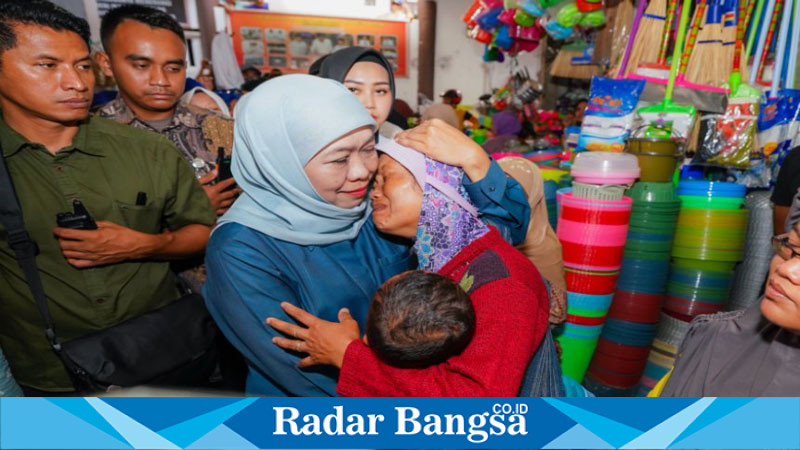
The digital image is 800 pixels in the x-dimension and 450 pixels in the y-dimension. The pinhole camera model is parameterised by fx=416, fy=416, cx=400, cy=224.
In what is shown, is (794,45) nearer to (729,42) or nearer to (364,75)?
(729,42)

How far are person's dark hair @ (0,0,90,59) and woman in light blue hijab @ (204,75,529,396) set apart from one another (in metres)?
0.66

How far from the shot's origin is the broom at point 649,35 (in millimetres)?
2555

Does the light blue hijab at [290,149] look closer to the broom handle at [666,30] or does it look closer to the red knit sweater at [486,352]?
the red knit sweater at [486,352]

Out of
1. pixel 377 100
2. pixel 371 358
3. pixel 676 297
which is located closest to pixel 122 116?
pixel 377 100

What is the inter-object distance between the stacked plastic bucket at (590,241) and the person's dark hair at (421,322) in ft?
4.47

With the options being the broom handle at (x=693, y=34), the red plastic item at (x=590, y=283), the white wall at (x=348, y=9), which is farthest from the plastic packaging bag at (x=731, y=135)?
the white wall at (x=348, y=9)

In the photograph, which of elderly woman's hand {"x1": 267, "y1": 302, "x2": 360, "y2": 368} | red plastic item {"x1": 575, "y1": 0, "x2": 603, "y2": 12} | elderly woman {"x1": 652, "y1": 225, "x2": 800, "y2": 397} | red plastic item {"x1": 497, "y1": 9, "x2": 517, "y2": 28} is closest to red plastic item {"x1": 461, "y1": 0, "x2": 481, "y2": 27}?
red plastic item {"x1": 497, "y1": 9, "x2": 517, "y2": 28}

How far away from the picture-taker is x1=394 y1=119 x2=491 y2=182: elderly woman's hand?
118 cm

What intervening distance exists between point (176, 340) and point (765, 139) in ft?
9.62

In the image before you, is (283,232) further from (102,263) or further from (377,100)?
(377,100)

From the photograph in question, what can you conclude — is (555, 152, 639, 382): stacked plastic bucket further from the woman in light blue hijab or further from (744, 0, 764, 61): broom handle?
(744, 0, 764, 61): broom handle

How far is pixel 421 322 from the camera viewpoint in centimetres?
94

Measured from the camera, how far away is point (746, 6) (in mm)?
2416

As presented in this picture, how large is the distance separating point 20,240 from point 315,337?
3.14 feet
